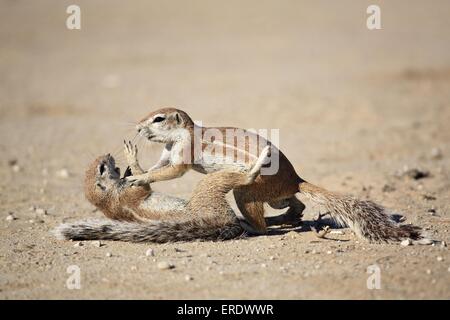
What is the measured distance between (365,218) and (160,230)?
1.80 meters

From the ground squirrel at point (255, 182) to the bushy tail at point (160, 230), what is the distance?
0.80 feet

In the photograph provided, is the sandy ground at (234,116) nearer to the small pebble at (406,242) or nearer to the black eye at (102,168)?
the small pebble at (406,242)

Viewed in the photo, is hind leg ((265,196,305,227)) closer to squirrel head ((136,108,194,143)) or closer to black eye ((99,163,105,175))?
squirrel head ((136,108,194,143))

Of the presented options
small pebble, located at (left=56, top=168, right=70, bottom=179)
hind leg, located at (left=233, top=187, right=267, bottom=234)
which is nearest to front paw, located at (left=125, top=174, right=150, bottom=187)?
hind leg, located at (left=233, top=187, right=267, bottom=234)

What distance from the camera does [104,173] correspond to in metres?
6.79

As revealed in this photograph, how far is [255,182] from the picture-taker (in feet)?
20.4

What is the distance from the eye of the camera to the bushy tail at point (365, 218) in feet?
20.0

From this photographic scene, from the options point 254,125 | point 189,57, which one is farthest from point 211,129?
point 189,57

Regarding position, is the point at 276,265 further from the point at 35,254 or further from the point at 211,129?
the point at 35,254

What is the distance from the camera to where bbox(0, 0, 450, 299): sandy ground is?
547cm

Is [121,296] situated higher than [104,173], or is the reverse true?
[104,173]

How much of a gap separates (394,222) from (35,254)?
3164 mm

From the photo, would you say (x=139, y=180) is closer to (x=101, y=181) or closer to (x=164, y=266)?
(x=101, y=181)

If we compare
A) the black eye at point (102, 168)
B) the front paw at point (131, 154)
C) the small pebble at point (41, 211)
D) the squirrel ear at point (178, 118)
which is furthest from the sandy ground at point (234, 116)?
the squirrel ear at point (178, 118)
